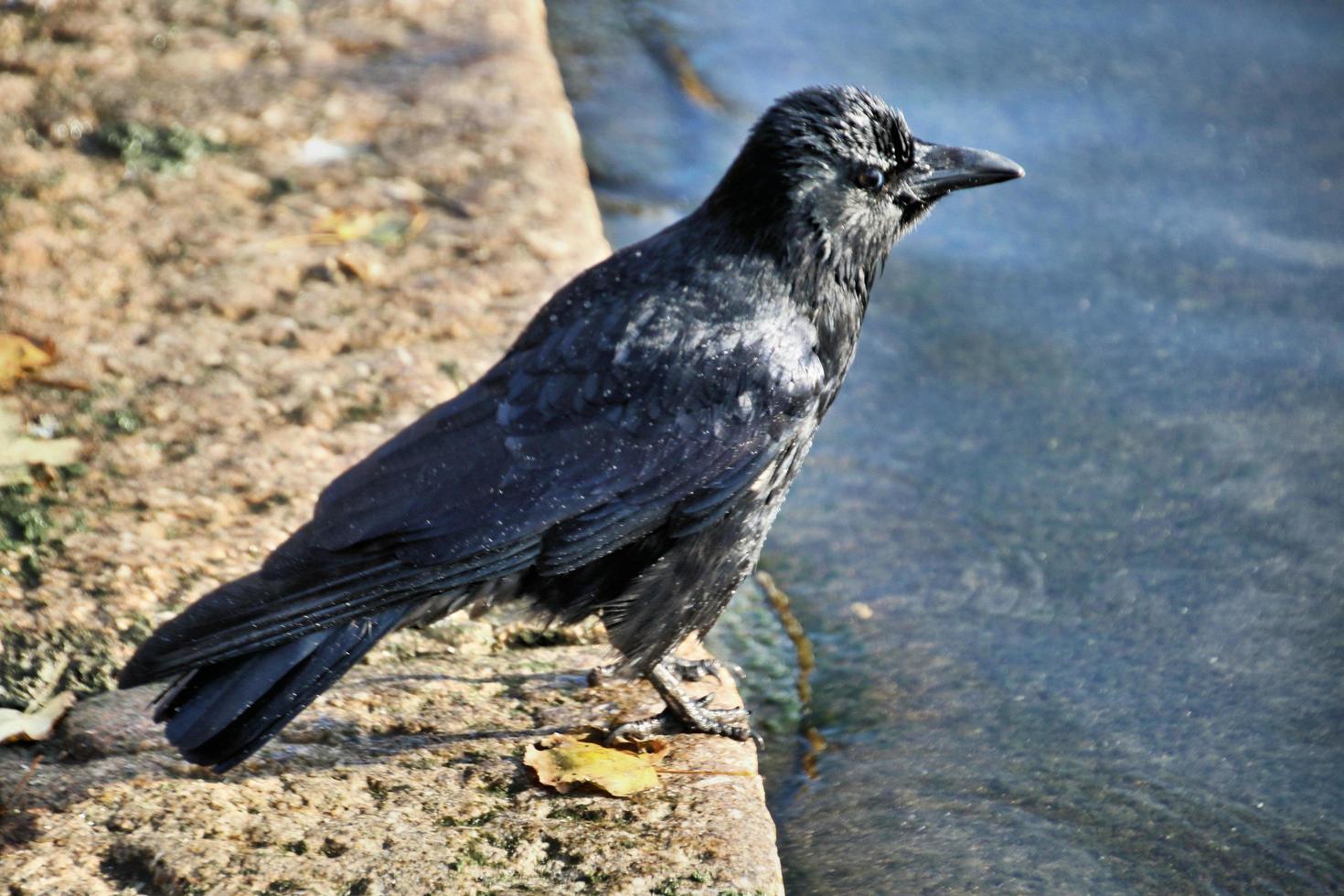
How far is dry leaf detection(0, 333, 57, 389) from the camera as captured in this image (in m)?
3.87

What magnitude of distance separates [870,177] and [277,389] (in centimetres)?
164

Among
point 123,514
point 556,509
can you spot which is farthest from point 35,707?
point 556,509

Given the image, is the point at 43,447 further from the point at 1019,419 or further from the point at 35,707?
the point at 1019,419

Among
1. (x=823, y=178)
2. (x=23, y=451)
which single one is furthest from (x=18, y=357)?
(x=823, y=178)

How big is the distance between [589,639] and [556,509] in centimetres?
63

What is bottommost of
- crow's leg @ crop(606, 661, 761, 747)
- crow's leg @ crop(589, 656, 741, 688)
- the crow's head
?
crow's leg @ crop(589, 656, 741, 688)

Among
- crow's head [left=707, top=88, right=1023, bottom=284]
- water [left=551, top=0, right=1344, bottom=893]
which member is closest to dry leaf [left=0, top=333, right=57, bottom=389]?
crow's head [left=707, top=88, right=1023, bottom=284]

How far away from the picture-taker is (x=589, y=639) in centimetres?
365

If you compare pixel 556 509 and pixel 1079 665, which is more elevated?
pixel 556 509

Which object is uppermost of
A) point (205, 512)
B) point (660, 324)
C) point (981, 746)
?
point (660, 324)

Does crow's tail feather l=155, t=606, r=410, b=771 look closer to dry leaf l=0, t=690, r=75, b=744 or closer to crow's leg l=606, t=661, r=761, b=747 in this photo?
dry leaf l=0, t=690, r=75, b=744

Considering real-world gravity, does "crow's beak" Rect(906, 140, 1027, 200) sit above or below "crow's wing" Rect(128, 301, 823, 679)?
above

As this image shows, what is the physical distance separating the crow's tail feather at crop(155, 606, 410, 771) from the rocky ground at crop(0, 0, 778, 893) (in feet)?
0.42

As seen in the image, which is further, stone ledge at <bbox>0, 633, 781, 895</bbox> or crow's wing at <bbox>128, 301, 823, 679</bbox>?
crow's wing at <bbox>128, 301, 823, 679</bbox>
